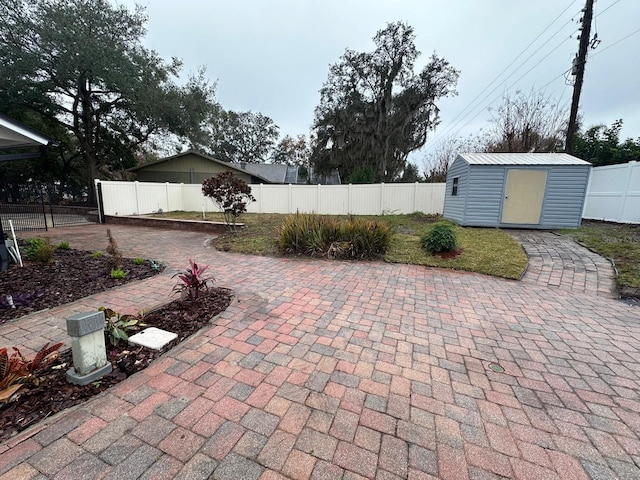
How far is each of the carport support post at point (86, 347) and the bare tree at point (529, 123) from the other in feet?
56.5

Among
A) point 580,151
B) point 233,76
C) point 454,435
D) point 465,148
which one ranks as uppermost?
point 233,76

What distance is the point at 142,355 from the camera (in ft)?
7.21

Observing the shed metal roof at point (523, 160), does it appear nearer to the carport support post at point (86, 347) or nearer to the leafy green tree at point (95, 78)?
the carport support post at point (86, 347)

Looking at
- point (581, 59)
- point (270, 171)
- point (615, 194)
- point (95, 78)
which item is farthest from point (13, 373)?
point (270, 171)

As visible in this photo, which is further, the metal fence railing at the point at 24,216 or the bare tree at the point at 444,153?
the bare tree at the point at 444,153

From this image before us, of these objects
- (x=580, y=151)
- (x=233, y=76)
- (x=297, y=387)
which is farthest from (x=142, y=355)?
(x=233, y=76)

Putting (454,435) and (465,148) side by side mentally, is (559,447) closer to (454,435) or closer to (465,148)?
(454,435)

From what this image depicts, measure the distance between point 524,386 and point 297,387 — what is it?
5.56ft

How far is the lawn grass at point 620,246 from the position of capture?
163 inches

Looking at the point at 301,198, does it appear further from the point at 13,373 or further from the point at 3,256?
the point at 13,373

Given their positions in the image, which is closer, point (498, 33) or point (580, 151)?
point (498, 33)

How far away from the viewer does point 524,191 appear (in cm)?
790

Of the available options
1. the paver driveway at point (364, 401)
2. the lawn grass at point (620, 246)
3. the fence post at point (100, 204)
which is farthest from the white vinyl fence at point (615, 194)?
the fence post at point (100, 204)

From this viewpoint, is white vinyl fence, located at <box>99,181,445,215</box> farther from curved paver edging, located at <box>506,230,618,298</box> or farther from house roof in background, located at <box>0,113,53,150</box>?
house roof in background, located at <box>0,113,53,150</box>
